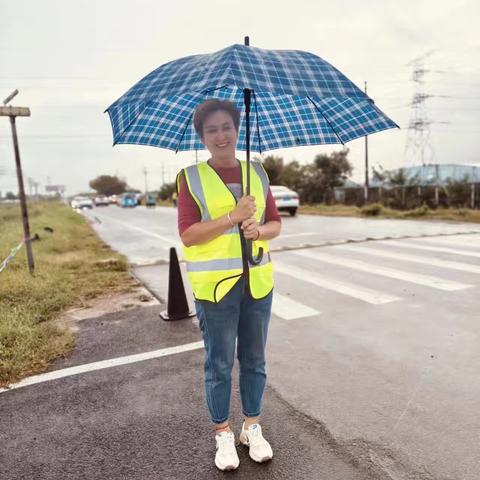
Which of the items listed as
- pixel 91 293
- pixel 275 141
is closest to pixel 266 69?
pixel 275 141

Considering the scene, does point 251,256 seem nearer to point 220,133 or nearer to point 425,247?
point 220,133

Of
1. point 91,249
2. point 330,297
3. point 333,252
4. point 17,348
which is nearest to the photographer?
point 17,348

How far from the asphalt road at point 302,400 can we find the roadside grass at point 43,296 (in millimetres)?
280

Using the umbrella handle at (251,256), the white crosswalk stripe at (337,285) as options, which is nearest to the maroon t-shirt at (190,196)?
the umbrella handle at (251,256)

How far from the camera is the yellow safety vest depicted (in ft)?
7.37

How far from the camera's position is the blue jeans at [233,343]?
2328 mm

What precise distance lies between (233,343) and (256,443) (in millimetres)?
586

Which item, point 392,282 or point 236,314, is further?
point 392,282

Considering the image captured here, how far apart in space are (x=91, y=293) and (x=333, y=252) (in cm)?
539

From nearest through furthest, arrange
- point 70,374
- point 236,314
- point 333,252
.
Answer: point 236,314 < point 70,374 < point 333,252

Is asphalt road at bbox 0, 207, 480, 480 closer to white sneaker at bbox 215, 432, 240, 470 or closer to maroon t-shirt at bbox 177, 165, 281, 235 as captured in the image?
white sneaker at bbox 215, 432, 240, 470

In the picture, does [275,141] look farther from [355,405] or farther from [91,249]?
[91,249]

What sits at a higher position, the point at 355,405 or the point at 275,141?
the point at 275,141

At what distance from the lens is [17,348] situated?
4035mm
